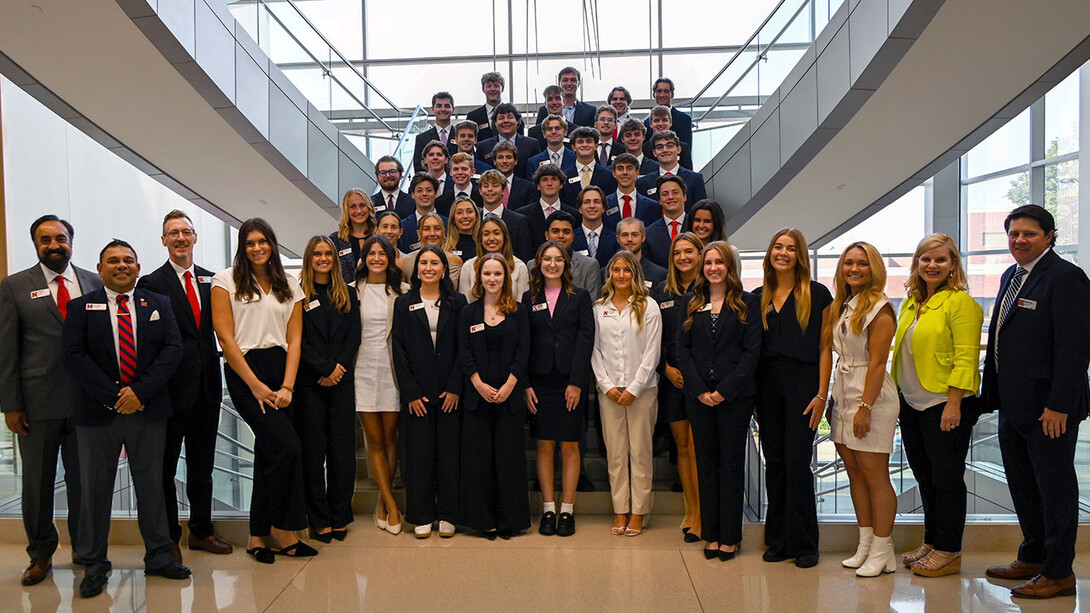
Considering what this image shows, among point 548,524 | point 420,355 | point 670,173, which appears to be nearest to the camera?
point 420,355

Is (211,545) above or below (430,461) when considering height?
below

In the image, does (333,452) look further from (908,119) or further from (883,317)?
(908,119)

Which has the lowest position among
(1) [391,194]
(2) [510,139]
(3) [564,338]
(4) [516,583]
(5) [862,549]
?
(4) [516,583]

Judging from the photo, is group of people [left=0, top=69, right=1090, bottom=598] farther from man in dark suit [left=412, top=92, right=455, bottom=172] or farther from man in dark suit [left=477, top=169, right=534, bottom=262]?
man in dark suit [left=412, top=92, right=455, bottom=172]

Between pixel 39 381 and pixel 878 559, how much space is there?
4.35 m

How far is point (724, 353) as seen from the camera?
4.27 m

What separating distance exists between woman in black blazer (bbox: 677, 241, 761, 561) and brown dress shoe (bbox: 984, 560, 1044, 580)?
127 centimetres

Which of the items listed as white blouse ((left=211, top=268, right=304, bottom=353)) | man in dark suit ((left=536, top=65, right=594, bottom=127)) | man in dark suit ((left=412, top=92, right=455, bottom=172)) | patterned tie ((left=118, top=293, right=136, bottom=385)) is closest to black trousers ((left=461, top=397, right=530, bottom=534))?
white blouse ((left=211, top=268, right=304, bottom=353))

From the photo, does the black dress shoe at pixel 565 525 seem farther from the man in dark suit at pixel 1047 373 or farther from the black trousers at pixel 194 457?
the man in dark suit at pixel 1047 373

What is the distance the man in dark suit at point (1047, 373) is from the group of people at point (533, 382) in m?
0.01

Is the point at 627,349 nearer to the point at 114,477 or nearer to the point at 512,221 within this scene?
the point at 512,221

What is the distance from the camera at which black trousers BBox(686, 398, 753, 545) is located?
13.9 feet

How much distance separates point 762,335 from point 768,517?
1.00m

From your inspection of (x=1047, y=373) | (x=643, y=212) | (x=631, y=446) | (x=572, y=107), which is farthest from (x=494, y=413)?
(x=572, y=107)
